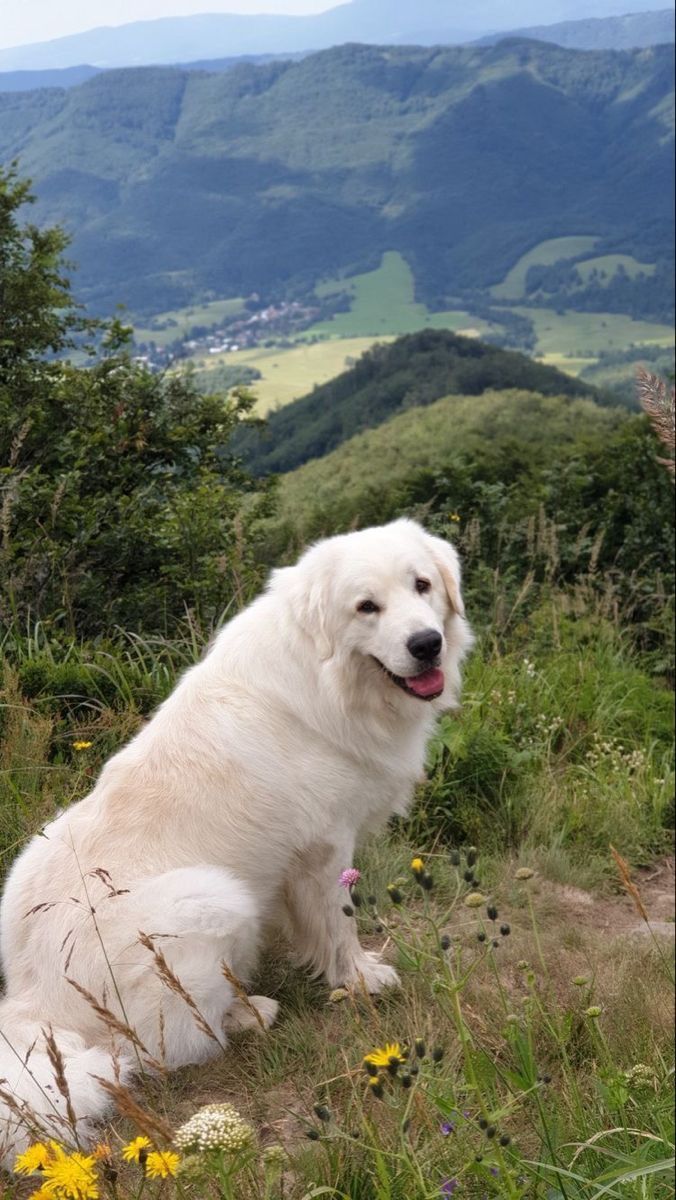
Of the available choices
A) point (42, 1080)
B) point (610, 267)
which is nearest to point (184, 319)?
point (42, 1080)

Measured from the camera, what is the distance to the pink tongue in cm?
337

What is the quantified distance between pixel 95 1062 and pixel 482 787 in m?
2.57

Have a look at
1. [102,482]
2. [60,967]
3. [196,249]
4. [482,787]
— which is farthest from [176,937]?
[196,249]

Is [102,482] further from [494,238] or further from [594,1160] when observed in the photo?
[494,238]

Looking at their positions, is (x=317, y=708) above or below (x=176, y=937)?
above

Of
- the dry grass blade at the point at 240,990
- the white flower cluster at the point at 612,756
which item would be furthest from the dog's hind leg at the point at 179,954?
the white flower cluster at the point at 612,756

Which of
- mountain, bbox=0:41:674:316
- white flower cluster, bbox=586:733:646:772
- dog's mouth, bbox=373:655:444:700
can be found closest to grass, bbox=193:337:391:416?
mountain, bbox=0:41:674:316

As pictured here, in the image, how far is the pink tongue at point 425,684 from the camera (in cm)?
337

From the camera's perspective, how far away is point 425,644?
128 inches

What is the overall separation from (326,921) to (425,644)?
98 cm

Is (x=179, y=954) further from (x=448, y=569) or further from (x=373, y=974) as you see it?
(x=448, y=569)

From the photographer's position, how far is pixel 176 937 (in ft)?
9.08

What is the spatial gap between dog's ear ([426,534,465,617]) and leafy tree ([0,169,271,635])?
1.74 m

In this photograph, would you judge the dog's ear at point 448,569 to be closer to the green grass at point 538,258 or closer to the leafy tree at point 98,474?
the leafy tree at point 98,474
